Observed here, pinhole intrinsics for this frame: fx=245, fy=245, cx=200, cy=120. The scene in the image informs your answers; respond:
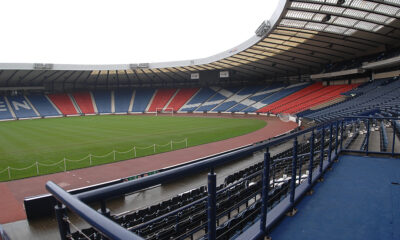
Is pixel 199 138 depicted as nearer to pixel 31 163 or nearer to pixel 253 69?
pixel 31 163

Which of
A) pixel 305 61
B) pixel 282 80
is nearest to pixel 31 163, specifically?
pixel 305 61

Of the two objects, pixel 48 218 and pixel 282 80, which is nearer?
pixel 48 218

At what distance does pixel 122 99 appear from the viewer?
64.4 meters

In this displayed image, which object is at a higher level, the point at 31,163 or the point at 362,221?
the point at 362,221

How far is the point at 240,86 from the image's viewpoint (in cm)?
6372

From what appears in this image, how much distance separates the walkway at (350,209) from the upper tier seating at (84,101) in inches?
2330

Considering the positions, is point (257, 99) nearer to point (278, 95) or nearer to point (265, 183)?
point (278, 95)

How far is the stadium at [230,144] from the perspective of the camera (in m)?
3.27

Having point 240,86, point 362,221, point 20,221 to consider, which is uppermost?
point 240,86

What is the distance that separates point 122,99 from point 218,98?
25.3 metres

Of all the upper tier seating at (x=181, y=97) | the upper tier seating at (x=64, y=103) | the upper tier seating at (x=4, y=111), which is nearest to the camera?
the upper tier seating at (x=4, y=111)

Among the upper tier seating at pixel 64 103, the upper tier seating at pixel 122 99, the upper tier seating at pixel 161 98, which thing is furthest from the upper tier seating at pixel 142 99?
the upper tier seating at pixel 64 103

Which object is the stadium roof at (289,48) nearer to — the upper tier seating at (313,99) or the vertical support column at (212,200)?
the upper tier seating at (313,99)

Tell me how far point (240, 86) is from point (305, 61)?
2281 cm
